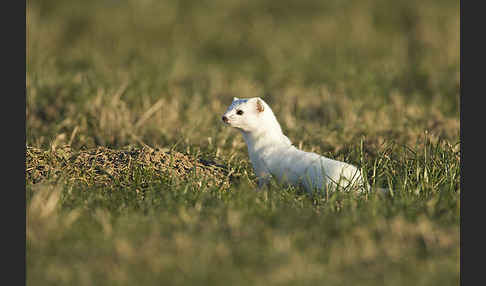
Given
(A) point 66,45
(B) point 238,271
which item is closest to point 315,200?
(B) point 238,271

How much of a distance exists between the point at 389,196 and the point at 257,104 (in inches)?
52.7

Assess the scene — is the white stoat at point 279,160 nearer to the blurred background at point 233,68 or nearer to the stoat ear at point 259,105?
the stoat ear at point 259,105

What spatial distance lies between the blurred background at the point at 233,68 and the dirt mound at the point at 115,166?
979 millimetres

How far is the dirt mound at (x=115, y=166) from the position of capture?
4996 millimetres

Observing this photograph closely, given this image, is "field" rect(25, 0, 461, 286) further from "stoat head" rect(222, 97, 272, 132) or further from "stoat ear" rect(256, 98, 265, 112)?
"stoat ear" rect(256, 98, 265, 112)

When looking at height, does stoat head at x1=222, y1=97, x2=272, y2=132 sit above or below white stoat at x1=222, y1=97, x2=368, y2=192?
above

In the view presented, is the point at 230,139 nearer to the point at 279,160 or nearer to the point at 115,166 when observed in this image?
the point at 279,160

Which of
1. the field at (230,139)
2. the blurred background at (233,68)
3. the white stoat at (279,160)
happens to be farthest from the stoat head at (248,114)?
the blurred background at (233,68)

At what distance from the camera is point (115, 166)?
5.12m

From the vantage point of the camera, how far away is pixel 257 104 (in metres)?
5.44

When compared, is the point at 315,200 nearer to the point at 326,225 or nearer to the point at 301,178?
the point at 301,178

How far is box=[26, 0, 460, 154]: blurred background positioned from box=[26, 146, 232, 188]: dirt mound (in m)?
0.98

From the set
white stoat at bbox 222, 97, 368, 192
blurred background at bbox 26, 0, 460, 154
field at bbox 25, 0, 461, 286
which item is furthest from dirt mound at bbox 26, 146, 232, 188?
blurred background at bbox 26, 0, 460, 154

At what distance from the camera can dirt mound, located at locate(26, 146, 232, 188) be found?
16.4 feet
